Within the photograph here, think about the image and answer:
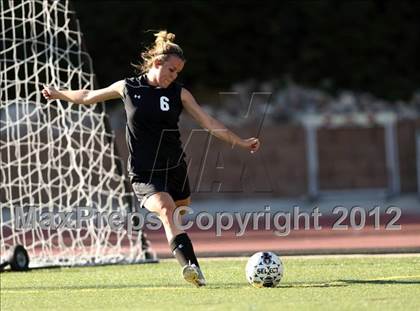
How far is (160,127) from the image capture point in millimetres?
8922

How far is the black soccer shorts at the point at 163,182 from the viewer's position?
8859mm

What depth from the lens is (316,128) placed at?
2825cm

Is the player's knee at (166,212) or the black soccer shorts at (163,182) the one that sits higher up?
the black soccer shorts at (163,182)

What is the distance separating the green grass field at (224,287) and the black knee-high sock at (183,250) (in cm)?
24

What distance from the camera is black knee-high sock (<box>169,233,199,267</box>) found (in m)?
8.58

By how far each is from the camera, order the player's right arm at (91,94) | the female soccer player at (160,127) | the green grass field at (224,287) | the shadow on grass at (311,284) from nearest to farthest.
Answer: the green grass field at (224,287) < the shadow on grass at (311,284) < the female soccer player at (160,127) < the player's right arm at (91,94)

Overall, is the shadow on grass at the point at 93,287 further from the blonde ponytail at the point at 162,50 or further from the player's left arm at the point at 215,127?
the blonde ponytail at the point at 162,50

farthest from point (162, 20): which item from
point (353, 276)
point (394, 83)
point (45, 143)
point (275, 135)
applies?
point (353, 276)

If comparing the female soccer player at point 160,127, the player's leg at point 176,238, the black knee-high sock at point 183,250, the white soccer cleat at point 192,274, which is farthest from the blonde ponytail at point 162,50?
the white soccer cleat at point 192,274

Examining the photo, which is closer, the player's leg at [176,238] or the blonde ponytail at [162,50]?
the player's leg at [176,238]

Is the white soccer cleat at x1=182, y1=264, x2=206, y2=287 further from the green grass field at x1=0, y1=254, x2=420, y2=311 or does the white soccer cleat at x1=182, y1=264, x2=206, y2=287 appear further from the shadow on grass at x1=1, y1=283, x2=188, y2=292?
the shadow on grass at x1=1, y1=283, x2=188, y2=292

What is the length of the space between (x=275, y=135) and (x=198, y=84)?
8.29 ft

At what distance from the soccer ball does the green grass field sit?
0.08m

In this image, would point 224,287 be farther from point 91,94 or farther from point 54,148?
point 54,148
